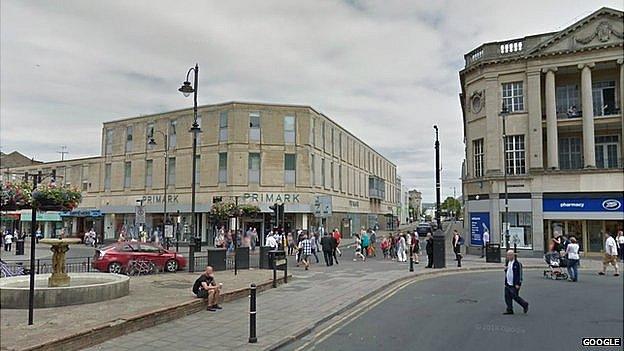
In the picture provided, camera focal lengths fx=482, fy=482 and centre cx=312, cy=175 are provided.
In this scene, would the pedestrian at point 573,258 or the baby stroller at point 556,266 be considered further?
the baby stroller at point 556,266

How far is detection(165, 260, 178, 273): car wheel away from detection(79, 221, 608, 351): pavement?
5494 mm

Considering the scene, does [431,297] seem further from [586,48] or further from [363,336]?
[586,48]

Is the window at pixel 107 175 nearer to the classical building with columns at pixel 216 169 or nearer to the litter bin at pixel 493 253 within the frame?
the classical building with columns at pixel 216 169

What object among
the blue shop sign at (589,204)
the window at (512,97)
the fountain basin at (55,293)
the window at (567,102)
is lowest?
the fountain basin at (55,293)

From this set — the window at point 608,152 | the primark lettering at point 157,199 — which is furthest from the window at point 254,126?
the window at point 608,152

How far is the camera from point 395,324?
1027 centimetres

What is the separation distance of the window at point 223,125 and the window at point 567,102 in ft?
89.0

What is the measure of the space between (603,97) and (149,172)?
135 feet

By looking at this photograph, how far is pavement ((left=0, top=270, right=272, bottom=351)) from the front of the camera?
7961mm

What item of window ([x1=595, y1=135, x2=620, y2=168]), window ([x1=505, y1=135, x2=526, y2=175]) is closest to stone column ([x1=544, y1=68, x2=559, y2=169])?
window ([x1=595, y1=135, x2=620, y2=168])

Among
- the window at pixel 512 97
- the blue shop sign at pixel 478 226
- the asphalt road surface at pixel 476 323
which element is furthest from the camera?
the blue shop sign at pixel 478 226

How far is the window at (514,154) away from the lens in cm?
2772

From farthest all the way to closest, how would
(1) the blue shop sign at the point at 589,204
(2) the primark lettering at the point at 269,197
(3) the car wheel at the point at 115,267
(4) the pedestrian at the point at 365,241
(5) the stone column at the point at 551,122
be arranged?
1. (2) the primark lettering at the point at 269,197
2. (4) the pedestrian at the point at 365,241
3. (5) the stone column at the point at 551,122
4. (3) the car wheel at the point at 115,267
5. (1) the blue shop sign at the point at 589,204

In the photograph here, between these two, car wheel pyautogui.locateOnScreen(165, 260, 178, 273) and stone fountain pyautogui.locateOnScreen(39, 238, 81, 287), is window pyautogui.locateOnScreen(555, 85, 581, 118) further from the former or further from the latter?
stone fountain pyautogui.locateOnScreen(39, 238, 81, 287)
